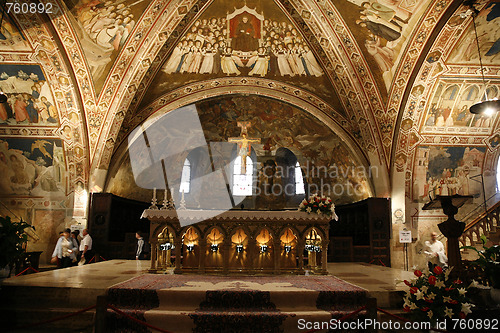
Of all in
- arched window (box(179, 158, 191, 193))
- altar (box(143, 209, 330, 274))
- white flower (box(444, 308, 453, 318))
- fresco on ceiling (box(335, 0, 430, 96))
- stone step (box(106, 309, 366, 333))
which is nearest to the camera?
white flower (box(444, 308, 453, 318))

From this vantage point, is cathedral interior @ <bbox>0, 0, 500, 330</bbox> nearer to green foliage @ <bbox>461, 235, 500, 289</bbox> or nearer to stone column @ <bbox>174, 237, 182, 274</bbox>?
stone column @ <bbox>174, 237, 182, 274</bbox>

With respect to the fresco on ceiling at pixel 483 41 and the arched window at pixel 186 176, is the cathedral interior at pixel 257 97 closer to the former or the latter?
the fresco on ceiling at pixel 483 41

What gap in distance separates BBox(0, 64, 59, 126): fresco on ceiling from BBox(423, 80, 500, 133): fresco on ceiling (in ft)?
44.8

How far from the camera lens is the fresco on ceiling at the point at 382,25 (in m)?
11.1

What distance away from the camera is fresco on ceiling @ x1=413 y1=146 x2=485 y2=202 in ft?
46.7

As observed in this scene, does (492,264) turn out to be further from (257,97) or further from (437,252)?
(257,97)

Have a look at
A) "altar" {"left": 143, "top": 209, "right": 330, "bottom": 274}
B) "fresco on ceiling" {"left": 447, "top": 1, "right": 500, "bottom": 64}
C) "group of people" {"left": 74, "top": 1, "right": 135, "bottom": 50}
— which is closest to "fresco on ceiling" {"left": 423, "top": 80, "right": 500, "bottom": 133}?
"fresco on ceiling" {"left": 447, "top": 1, "right": 500, "bottom": 64}

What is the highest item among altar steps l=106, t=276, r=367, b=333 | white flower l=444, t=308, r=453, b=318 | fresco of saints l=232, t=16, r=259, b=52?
fresco of saints l=232, t=16, r=259, b=52

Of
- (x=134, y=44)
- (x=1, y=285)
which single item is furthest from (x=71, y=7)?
(x=1, y=285)

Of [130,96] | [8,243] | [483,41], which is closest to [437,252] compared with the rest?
[483,41]

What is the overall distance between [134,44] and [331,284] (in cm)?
1022

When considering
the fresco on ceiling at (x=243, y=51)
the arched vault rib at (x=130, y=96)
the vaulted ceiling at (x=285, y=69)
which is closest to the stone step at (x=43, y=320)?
the vaulted ceiling at (x=285, y=69)

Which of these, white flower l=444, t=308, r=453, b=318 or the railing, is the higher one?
the railing

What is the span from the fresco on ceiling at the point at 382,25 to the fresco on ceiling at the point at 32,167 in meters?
11.3
